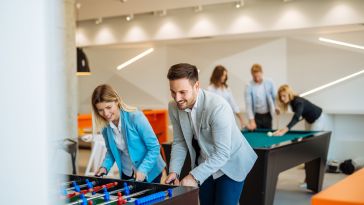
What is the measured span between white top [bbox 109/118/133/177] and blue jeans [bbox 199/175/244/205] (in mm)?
514

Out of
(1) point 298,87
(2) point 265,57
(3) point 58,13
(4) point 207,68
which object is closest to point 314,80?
(1) point 298,87

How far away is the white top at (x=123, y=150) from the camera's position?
3.00 m

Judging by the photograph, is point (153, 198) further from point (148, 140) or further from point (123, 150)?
point (123, 150)

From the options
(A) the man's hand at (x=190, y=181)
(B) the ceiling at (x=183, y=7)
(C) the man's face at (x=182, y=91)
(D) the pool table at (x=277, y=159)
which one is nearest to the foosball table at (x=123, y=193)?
(A) the man's hand at (x=190, y=181)

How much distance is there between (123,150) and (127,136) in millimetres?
168

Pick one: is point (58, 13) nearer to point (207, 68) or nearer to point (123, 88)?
point (207, 68)

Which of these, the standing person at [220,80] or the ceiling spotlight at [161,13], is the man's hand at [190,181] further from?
the ceiling spotlight at [161,13]

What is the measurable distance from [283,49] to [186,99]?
5302 mm

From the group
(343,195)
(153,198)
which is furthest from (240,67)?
(343,195)

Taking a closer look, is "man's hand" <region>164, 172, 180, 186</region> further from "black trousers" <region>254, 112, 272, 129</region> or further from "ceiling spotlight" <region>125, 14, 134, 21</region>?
"ceiling spotlight" <region>125, 14, 134, 21</region>

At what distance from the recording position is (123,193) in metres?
2.44

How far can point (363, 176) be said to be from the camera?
2076 mm

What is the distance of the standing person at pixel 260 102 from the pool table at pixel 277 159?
3.48 ft

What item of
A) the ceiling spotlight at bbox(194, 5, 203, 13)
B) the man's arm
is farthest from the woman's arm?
the ceiling spotlight at bbox(194, 5, 203, 13)
